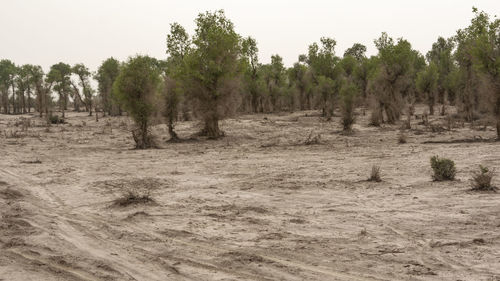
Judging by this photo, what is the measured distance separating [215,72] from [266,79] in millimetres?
32671

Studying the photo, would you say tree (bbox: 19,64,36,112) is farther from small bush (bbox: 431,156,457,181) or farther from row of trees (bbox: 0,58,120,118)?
small bush (bbox: 431,156,457,181)

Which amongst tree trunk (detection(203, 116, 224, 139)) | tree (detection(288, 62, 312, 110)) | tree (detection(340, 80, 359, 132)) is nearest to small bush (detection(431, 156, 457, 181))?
tree (detection(340, 80, 359, 132))

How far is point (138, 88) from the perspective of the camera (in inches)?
891

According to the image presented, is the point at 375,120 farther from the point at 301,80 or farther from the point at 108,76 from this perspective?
the point at 108,76

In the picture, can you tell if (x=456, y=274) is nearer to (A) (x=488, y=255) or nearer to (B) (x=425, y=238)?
(A) (x=488, y=255)

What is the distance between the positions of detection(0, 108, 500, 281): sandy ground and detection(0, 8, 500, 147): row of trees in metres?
6.62

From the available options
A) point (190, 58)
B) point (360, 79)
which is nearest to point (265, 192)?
point (190, 58)

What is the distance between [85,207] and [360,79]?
43.6m

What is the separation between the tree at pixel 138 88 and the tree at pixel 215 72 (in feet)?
14.3

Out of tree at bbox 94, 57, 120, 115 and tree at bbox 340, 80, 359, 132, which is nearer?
tree at bbox 340, 80, 359, 132

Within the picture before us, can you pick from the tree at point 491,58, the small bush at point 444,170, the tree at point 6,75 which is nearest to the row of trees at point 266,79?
the tree at point 491,58

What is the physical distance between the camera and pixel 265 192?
11180mm

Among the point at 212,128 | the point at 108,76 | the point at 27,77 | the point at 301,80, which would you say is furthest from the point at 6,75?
the point at 212,128

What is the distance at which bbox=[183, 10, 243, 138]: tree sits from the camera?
88.7ft
